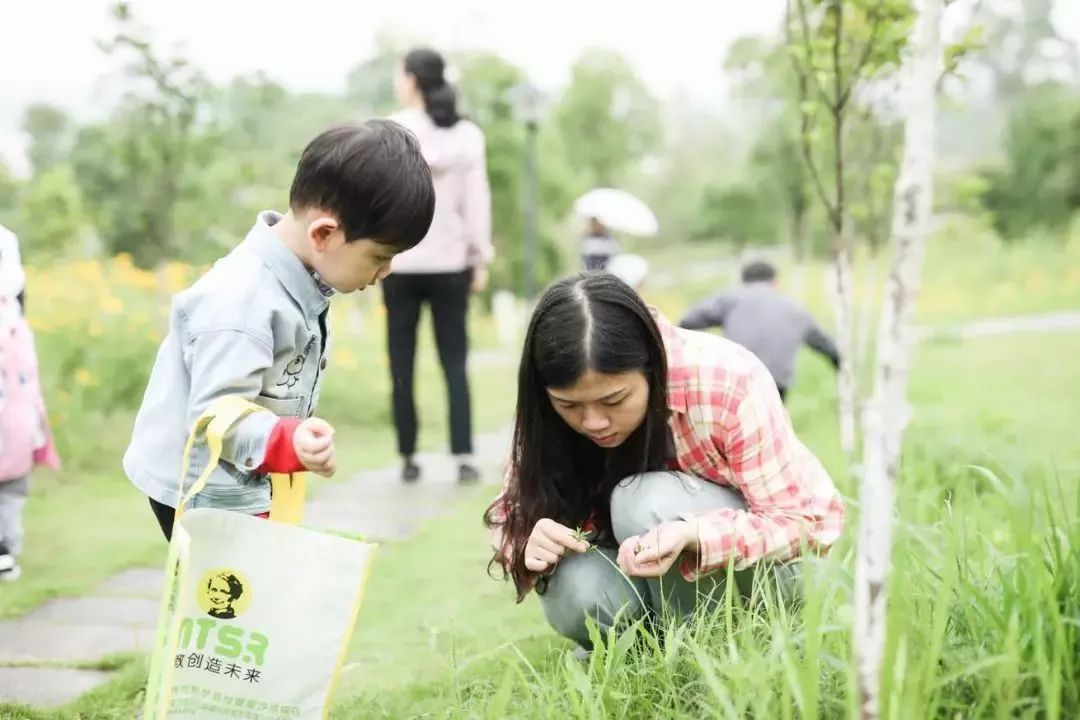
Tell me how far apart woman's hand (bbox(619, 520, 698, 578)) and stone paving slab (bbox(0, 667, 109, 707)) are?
1.19 meters

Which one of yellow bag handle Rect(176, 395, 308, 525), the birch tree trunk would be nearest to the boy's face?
yellow bag handle Rect(176, 395, 308, 525)

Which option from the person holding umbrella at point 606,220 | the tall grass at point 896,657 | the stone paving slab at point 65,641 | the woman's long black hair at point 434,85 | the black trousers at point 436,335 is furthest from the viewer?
the person holding umbrella at point 606,220

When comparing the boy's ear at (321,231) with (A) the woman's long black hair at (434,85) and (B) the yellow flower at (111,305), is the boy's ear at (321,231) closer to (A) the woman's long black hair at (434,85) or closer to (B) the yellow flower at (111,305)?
(A) the woman's long black hair at (434,85)

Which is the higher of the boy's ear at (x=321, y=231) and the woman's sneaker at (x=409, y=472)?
the boy's ear at (x=321, y=231)

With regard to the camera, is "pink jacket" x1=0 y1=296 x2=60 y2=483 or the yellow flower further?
the yellow flower

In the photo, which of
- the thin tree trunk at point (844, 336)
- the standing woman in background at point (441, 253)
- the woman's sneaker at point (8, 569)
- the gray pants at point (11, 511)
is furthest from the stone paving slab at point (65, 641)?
the thin tree trunk at point (844, 336)

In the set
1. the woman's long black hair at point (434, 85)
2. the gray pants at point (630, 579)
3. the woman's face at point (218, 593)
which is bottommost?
the gray pants at point (630, 579)

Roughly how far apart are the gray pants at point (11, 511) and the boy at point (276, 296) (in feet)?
4.30

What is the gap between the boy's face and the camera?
200 cm

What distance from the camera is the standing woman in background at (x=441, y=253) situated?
432 centimetres

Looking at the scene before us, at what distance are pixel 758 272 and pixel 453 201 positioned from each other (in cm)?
159

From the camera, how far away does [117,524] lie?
3.85 meters

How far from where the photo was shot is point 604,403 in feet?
6.98

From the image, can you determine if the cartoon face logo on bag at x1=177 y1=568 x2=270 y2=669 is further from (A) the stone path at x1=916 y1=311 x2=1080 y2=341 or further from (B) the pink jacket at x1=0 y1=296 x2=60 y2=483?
(A) the stone path at x1=916 y1=311 x2=1080 y2=341
